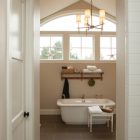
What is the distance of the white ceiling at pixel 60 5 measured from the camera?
20.6 ft

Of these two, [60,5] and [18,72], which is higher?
[60,5]

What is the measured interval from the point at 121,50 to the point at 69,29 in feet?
16.3

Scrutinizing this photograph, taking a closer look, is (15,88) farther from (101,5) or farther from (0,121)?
(101,5)

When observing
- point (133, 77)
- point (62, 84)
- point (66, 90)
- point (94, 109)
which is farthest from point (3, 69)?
point (62, 84)

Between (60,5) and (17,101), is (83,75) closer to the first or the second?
(60,5)

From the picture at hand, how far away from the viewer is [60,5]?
6863mm

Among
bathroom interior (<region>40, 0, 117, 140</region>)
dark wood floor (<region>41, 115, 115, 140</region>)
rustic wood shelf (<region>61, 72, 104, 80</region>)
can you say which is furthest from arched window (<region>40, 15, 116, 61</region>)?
dark wood floor (<region>41, 115, 115, 140</region>)

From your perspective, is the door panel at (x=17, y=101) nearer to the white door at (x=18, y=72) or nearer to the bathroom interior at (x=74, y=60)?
the white door at (x=18, y=72)

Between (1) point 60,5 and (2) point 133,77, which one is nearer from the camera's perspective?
(2) point 133,77

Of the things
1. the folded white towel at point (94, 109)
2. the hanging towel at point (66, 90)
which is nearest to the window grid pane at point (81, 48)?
the hanging towel at point (66, 90)

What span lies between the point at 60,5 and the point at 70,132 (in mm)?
3638

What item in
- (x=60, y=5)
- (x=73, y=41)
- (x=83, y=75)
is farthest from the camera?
(x=73, y=41)

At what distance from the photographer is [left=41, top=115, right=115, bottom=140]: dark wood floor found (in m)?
5.05

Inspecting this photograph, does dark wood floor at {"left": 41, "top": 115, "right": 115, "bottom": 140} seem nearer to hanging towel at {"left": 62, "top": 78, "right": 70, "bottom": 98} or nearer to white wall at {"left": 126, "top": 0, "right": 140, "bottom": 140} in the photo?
hanging towel at {"left": 62, "top": 78, "right": 70, "bottom": 98}
